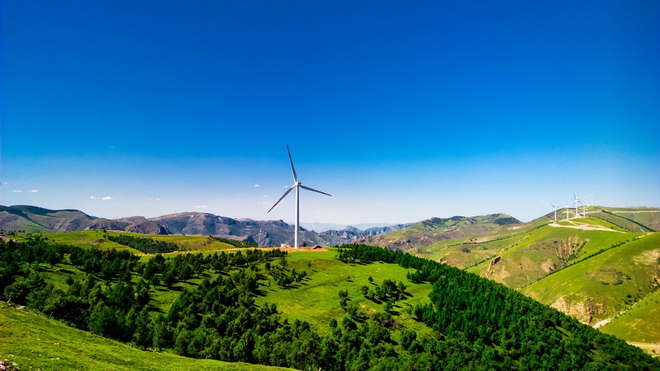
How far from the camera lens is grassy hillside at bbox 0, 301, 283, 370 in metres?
44.2

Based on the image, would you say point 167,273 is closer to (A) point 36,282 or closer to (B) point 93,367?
(A) point 36,282

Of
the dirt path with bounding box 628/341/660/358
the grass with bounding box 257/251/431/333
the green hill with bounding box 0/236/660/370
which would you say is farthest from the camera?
the dirt path with bounding box 628/341/660/358

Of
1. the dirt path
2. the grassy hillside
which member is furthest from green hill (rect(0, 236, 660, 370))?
the dirt path

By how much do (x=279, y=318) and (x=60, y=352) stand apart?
97270mm

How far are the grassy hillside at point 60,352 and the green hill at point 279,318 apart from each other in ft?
10.8

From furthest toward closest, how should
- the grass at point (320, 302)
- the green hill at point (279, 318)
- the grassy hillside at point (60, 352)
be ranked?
the grass at point (320, 302) → the green hill at point (279, 318) → the grassy hillside at point (60, 352)

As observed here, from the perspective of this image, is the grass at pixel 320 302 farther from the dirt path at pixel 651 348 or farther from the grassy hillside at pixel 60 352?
the dirt path at pixel 651 348

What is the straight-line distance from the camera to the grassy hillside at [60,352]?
4416 centimetres

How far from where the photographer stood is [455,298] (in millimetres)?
197000

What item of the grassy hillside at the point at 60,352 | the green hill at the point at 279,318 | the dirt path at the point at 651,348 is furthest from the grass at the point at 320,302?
the dirt path at the point at 651,348

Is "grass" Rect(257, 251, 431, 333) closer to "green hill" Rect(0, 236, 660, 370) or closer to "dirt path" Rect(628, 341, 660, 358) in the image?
"green hill" Rect(0, 236, 660, 370)

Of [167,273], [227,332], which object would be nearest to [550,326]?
[227,332]

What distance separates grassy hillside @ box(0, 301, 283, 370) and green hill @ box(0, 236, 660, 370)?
3283 mm

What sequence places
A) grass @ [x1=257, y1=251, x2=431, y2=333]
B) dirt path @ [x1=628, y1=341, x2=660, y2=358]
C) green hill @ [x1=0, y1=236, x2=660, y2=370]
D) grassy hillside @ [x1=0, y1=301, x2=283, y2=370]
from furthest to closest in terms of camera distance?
dirt path @ [x1=628, y1=341, x2=660, y2=358]
grass @ [x1=257, y1=251, x2=431, y2=333]
green hill @ [x1=0, y1=236, x2=660, y2=370]
grassy hillside @ [x1=0, y1=301, x2=283, y2=370]
